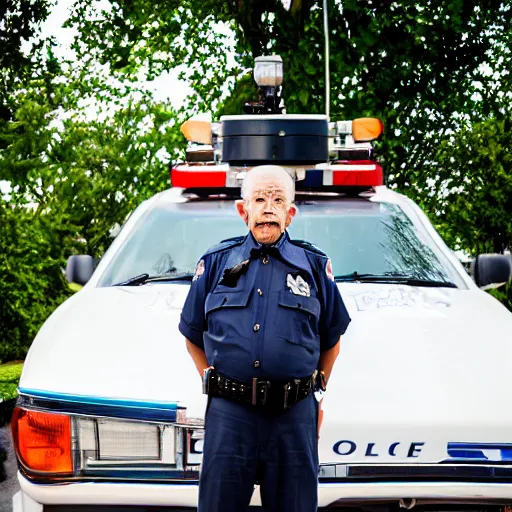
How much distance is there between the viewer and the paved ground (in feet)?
22.3

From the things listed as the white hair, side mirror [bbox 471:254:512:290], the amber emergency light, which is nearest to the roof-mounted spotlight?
the amber emergency light

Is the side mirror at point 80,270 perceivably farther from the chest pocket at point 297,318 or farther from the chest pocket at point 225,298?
the chest pocket at point 297,318

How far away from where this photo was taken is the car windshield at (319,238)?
5039 mm

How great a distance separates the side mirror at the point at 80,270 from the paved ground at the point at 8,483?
1.88 meters

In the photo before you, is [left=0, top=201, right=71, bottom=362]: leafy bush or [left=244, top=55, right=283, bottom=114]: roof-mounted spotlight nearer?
[left=244, top=55, right=283, bottom=114]: roof-mounted spotlight

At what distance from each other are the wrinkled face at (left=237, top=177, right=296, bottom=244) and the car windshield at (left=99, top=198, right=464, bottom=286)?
1.45 metres

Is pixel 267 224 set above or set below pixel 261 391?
above

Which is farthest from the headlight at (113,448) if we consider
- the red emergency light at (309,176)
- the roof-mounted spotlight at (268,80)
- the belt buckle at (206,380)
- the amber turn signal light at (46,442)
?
the roof-mounted spotlight at (268,80)

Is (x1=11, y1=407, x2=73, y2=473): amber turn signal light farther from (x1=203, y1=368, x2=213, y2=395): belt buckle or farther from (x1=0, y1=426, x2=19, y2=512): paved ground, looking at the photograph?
(x1=0, y1=426, x2=19, y2=512): paved ground

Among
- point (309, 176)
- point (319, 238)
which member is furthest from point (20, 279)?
point (319, 238)

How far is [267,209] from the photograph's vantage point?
351cm

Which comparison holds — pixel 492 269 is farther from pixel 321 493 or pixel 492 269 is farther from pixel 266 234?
pixel 266 234

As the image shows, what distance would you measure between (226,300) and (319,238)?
1874mm

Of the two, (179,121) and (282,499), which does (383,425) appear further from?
(179,121)
